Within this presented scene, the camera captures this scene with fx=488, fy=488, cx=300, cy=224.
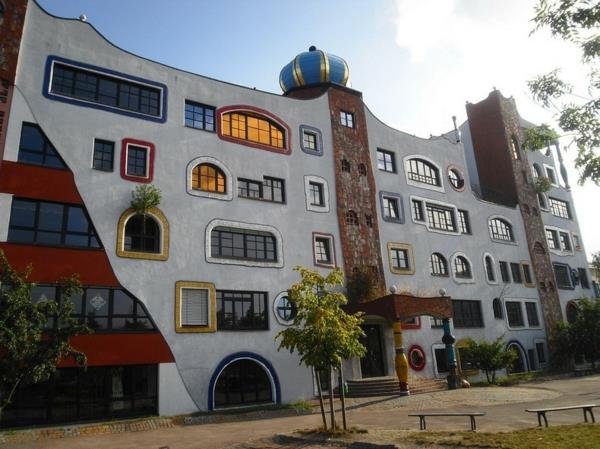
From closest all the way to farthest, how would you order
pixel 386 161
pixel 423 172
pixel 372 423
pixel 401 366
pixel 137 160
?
pixel 372 423 → pixel 137 160 → pixel 401 366 → pixel 386 161 → pixel 423 172

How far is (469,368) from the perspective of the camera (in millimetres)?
30375

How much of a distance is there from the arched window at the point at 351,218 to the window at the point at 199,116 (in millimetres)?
9045

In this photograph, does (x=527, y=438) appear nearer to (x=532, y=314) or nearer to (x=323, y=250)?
(x=323, y=250)

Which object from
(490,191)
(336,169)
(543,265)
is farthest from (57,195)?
(543,265)

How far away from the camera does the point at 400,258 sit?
29.8 m

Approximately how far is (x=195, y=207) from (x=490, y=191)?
89.6 feet

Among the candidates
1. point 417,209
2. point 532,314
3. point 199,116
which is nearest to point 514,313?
point 532,314

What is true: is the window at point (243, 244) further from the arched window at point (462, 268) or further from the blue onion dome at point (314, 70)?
the arched window at point (462, 268)

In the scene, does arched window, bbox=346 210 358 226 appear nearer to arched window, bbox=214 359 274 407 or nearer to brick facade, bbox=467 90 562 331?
arched window, bbox=214 359 274 407

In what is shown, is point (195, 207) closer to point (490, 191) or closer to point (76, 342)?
point (76, 342)

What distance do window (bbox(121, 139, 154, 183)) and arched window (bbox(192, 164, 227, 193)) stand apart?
218cm

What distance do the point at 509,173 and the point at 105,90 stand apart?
32.2 metres

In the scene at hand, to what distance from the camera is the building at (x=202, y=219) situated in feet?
61.8

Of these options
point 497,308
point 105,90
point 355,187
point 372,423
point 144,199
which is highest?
point 105,90
